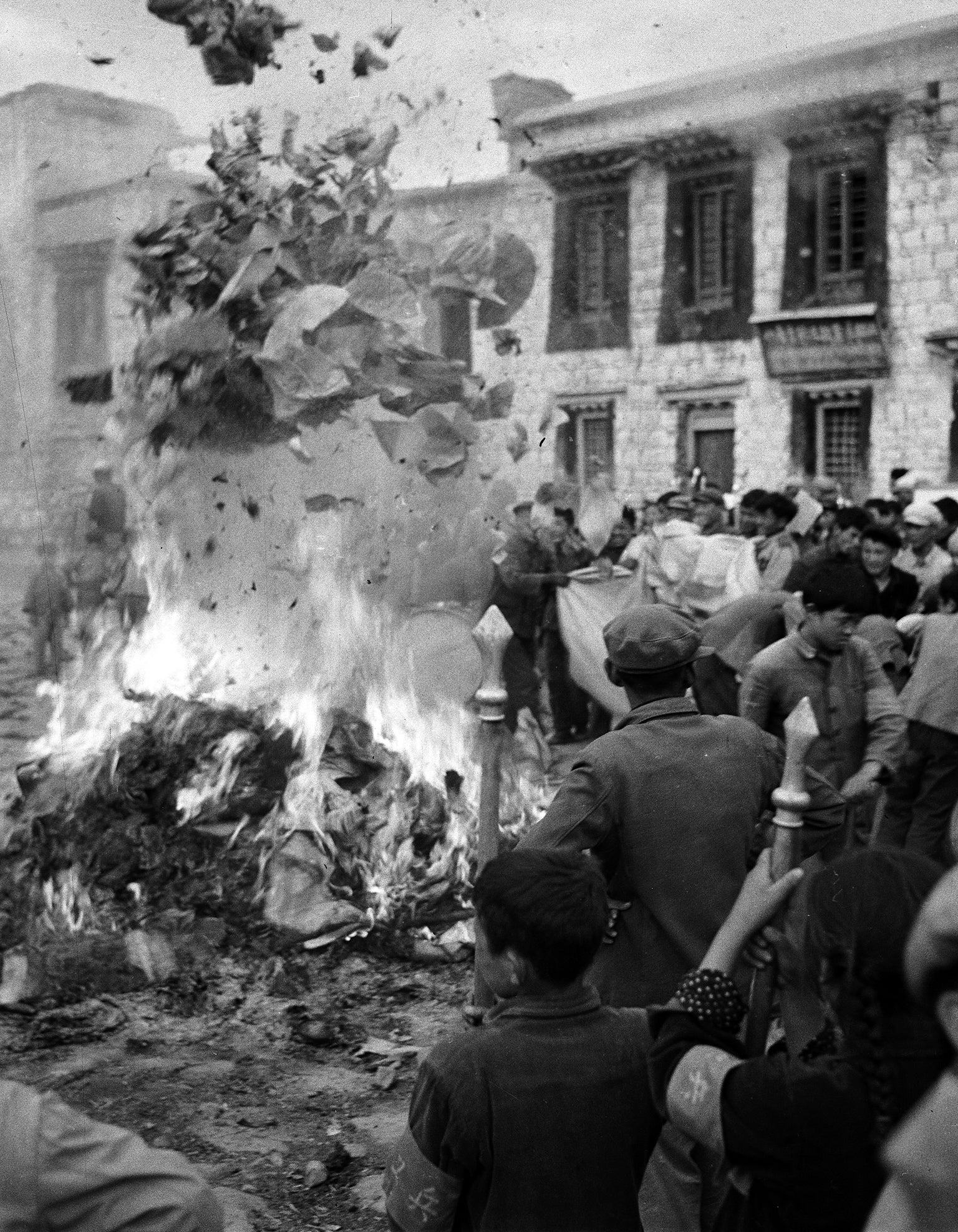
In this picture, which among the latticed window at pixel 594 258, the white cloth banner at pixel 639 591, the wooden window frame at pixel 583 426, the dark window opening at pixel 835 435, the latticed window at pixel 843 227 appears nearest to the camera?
the white cloth banner at pixel 639 591

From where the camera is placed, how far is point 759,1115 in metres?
1.90

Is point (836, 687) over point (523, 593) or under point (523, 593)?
under

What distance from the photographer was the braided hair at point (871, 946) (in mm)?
1787

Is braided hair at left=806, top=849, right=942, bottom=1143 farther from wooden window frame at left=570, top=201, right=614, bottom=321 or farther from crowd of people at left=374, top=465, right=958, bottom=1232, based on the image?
wooden window frame at left=570, top=201, right=614, bottom=321

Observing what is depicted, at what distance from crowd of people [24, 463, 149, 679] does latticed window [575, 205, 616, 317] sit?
7176mm

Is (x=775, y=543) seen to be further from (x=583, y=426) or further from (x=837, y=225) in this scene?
(x=583, y=426)

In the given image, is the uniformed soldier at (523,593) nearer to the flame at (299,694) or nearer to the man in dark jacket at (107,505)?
the flame at (299,694)

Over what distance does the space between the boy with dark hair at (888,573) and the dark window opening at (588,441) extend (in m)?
7.82

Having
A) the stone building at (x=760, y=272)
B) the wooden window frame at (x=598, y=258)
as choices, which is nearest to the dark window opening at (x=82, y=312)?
the stone building at (x=760, y=272)

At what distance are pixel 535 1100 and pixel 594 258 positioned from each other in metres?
13.9

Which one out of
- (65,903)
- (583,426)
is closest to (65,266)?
(65,903)

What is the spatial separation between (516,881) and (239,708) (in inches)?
180

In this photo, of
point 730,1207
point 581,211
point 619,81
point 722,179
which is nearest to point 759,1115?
point 730,1207

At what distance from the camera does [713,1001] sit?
2123mm
